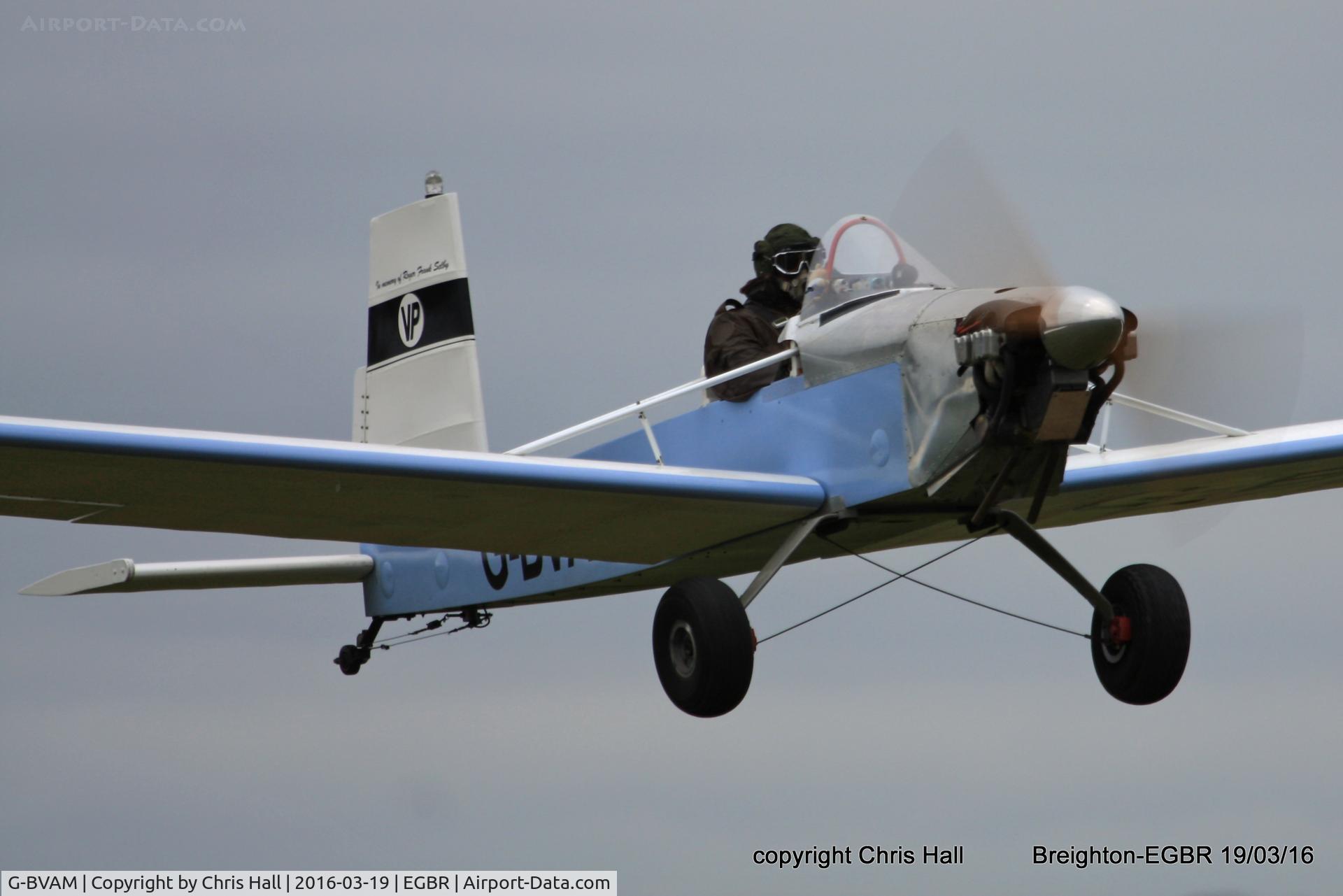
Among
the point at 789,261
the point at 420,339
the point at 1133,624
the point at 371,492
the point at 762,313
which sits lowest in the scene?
the point at 1133,624

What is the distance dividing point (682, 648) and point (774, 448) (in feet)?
4.37

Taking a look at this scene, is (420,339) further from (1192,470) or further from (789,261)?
(1192,470)

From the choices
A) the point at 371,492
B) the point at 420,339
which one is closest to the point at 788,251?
the point at 371,492

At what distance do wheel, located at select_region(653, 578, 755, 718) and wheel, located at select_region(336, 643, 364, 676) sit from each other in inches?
195

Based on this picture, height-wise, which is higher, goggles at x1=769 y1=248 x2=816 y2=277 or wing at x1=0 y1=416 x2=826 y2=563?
goggles at x1=769 y1=248 x2=816 y2=277

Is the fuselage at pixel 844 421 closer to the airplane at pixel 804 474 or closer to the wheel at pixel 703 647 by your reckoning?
the airplane at pixel 804 474

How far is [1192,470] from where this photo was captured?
1188 centimetres

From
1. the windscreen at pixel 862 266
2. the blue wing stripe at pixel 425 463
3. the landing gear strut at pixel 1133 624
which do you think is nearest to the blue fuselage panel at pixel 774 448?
the blue wing stripe at pixel 425 463

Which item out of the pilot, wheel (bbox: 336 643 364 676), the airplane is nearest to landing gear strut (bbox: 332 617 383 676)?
wheel (bbox: 336 643 364 676)

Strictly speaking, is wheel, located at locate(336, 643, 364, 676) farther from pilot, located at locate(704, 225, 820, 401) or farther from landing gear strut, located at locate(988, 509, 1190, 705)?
landing gear strut, located at locate(988, 509, 1190, 705)

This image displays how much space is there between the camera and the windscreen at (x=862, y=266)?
11.0 metres

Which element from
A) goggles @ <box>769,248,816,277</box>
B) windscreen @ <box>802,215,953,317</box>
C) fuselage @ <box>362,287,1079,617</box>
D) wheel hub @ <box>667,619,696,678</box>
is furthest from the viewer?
goggles @ <box>769,248,816,277</box>

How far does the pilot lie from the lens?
1147 centimetres

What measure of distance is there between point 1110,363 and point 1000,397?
586 millimetres
